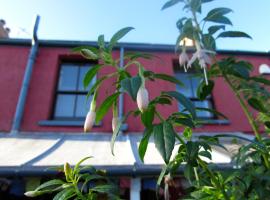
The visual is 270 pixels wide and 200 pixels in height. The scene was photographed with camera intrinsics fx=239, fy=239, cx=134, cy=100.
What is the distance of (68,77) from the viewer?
541cm

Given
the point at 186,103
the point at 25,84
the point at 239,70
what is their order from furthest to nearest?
the point at 25,84, the point at 239,70, the point at 186,103

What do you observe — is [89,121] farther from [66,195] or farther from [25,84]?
[25,84]

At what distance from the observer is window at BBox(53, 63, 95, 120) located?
4.98m

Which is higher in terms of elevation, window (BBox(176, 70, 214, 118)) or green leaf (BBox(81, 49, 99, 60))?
window (BBox(176, 70, 214, 118))

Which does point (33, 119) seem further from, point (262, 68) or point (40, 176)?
point (262, 68)

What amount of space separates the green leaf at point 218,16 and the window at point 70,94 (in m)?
3.66

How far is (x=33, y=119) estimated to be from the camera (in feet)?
15.1

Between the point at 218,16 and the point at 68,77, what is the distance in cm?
452

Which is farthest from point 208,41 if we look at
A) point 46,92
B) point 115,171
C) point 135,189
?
point 46,92

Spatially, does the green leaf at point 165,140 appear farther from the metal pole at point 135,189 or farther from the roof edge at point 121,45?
the roof edge at point 121,45

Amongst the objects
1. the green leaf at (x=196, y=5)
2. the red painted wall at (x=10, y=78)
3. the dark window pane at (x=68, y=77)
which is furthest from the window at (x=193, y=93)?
the green leaf at (x=196, y=5)

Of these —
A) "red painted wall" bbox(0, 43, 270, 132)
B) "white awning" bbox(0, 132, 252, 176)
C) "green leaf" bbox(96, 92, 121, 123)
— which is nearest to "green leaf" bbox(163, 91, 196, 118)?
"green leaf" bbox(96, 92, 121, 123)

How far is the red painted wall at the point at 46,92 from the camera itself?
463cm

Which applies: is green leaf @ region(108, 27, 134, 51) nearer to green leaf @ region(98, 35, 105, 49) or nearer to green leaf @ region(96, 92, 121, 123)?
green leaf @ region(98, 35, 105, 49)
